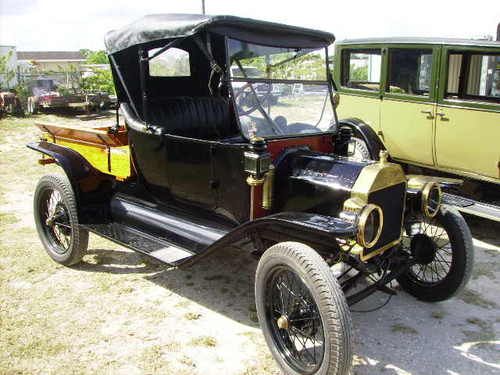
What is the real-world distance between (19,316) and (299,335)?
206 centimetres

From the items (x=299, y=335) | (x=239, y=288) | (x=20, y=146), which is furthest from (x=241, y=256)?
(x=20, y=146)

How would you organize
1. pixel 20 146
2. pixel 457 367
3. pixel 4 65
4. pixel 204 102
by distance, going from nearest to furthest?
pixel 457 367, pixel 204 102, pixel 20 146, pixel 4 65

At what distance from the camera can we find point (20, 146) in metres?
10.3

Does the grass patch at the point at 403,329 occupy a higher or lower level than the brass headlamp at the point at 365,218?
lower

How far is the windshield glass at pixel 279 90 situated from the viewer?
135 inches

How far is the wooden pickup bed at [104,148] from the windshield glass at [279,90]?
1282 mm

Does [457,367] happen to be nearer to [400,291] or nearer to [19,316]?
[400,291]

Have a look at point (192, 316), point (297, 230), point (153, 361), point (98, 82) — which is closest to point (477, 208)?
point (297, 230)

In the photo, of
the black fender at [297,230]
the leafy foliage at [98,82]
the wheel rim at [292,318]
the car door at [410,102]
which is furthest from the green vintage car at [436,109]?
the leafy foliage at [98,82]

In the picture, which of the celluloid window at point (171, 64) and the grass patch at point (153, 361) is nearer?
the grass patch at point (153, 361)

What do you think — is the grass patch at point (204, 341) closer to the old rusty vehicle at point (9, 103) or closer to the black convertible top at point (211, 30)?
the black convertible top at point (211, 30)

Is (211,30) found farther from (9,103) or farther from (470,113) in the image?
(9,103)

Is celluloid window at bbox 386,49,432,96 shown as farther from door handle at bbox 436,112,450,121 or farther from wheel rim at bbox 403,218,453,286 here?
wheel rim at bbox 403,218,453,286

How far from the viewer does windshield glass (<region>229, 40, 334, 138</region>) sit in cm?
344
